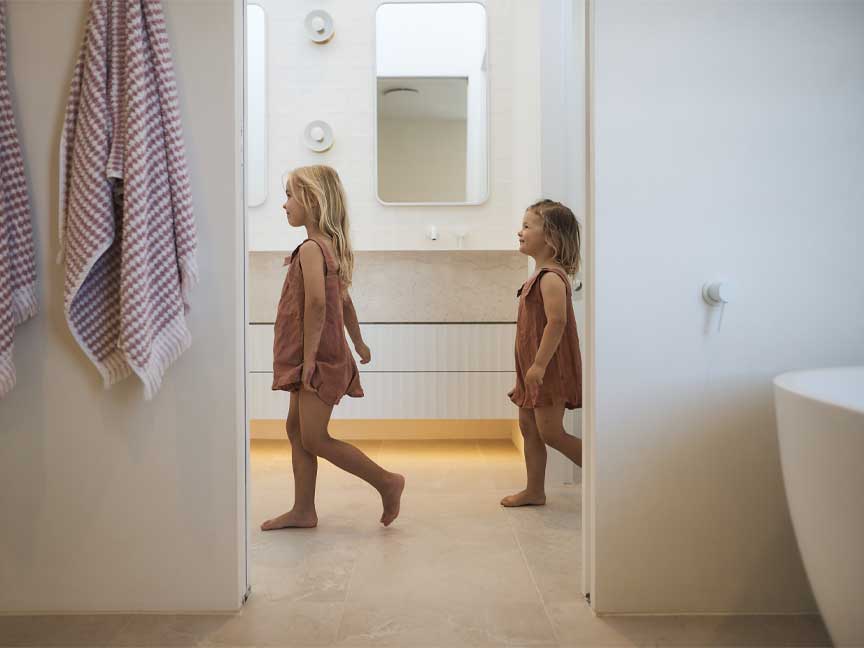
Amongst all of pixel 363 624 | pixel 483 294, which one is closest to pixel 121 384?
pixel 363 624

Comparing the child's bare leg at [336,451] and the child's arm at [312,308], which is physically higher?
→ the child's arm at [312,308]

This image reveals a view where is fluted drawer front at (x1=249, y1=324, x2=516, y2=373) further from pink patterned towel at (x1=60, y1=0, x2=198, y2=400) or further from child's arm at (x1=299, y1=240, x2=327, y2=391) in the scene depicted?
pink patterned towel at (x1=60, y1=0, x2=198, y2=400)

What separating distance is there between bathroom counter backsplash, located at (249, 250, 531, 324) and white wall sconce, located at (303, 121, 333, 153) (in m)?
0.57

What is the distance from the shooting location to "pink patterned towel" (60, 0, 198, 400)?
1.45 m

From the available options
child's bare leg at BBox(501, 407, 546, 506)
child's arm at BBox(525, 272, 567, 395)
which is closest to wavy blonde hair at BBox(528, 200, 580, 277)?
child's arm at BBox(525, 272, 567, 395)

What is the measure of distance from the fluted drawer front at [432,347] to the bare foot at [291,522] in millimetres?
1185

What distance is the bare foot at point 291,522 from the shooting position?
88.9 inches

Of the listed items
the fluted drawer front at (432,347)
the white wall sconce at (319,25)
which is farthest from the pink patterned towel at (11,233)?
the white wall sconce at (319,25)

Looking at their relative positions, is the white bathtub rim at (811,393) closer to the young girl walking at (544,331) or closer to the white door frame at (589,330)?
the white door frame at (589,330)

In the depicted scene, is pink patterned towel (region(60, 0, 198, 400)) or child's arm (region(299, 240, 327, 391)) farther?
child's arm (region(299, 240, 327, 391))

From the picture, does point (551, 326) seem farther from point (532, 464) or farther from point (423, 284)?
point (423, 284)

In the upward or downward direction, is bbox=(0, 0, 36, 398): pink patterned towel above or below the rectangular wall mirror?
below

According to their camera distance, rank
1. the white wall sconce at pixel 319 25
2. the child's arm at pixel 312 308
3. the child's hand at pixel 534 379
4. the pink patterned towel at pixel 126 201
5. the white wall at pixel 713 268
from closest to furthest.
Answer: the pink patterned towel at pixel 126 201 < the white wall at pixel 713 268 < the child's arm at pixel 312 308 < the child's hand at pixel 534 379 < the white wall sconce at pixel 319 25

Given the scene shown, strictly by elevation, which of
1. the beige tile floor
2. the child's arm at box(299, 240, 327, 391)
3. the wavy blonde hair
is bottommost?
the beige tile floor
